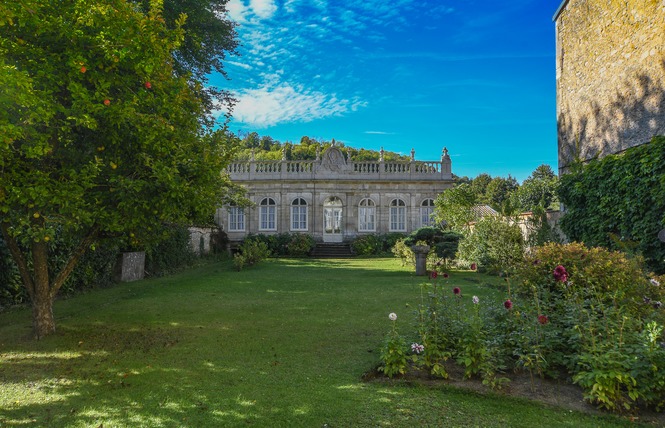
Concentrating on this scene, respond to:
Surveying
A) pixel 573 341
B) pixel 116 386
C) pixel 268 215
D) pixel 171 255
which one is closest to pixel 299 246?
pixel 268 215

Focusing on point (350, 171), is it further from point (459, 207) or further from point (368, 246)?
point (459, 207)

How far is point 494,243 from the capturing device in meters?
12.8

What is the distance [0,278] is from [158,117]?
15.8 ft

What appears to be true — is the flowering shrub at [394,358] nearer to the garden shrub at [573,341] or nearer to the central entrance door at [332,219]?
the garden shrub at [573,341]

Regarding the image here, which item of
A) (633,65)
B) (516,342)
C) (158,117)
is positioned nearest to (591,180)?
(633,65)

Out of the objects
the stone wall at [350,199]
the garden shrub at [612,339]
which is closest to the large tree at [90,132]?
the garden shrub at [612,339]

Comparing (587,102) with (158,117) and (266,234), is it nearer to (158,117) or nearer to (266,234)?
(158,117)

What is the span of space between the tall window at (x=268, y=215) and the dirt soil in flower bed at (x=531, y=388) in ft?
72.3

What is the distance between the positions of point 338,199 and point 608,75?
16948 millimetres

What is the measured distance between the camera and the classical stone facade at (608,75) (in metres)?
8.95

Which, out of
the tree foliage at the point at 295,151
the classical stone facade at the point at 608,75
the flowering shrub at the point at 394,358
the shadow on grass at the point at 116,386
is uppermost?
the tree foliage at the point at 295,151

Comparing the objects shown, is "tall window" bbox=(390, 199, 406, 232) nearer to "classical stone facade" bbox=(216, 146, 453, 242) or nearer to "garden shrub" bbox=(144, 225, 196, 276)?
"classical stone facade" bbox=(216, 146, 453, 242)

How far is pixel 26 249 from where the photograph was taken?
7.55m

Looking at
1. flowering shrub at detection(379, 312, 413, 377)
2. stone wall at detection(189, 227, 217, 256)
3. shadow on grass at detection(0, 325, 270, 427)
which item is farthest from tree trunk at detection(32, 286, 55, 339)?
stone wall at detection(189, 227, 217, 256)
